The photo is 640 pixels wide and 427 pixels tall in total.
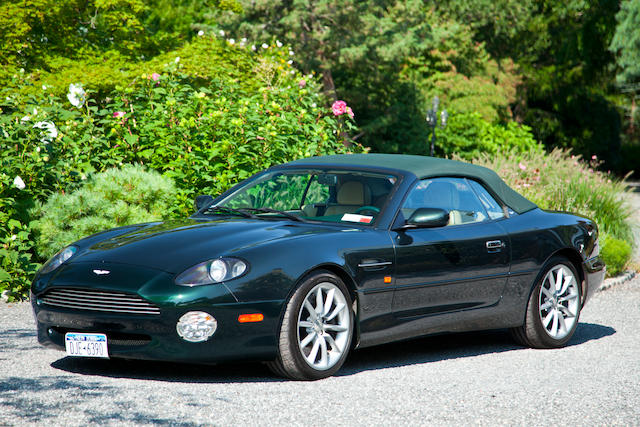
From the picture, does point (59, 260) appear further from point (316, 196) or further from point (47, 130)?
point (47, 130)

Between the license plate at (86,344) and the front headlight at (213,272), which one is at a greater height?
the front headlight at (213,272)

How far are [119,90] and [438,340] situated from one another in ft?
18.2

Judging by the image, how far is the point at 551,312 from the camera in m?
8.09

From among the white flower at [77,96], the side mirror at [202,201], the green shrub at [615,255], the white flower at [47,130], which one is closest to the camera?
the side mirror at [202,201]

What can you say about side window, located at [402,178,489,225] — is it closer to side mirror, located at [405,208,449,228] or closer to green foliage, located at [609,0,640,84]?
side mirror, located at [405,208,449,228]

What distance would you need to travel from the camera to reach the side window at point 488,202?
778 centimetres

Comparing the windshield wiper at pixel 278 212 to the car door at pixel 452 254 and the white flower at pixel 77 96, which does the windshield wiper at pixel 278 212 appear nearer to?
the car door at pixel 452 254

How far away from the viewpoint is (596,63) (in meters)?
39.4

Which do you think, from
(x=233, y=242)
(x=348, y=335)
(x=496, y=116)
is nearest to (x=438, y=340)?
(x=348, y=335)

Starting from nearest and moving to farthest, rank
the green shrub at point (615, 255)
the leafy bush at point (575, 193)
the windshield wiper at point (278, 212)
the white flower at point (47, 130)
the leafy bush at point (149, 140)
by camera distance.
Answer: the windshield wiper at point (278, 212) < the leafy bush at point (149, 140) < the white flower at point (47, 130) < the green shrub at point (615, 255) < the leafy bush at point (575, 193)

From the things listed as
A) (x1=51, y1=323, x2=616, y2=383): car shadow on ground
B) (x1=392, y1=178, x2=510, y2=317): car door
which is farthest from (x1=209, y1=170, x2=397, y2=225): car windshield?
(x1=51, y1=323, x2=616, y2=383): car shadow on ground

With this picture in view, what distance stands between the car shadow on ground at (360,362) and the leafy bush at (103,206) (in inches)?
124

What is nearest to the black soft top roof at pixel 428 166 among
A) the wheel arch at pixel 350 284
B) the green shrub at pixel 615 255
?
the wheel arch at pixel 350 284

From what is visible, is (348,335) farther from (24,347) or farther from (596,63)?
(596,63)
